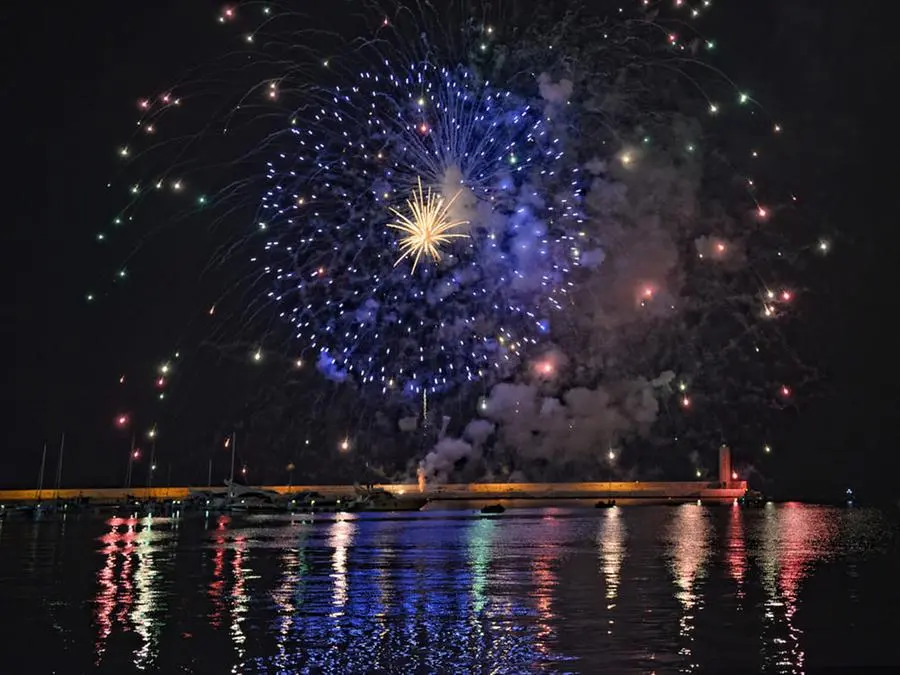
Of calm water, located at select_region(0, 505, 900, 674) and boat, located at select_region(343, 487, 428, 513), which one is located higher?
boat, located at select_region(343, 487, 428, 513)

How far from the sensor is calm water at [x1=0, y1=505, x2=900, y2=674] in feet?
108

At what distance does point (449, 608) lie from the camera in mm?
44406

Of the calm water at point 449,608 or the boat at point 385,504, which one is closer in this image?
the calm water at point 449,608

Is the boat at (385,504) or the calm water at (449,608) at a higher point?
the boat at (385,504)

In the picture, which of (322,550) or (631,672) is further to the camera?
(322,550)

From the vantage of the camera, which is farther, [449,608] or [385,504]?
[385,504]

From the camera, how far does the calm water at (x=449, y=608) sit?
33.1 meters

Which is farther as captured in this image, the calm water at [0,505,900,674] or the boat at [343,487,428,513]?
the boat at [343,487,428,513]

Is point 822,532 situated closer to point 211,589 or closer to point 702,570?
point 702,570

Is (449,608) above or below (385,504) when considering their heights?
below

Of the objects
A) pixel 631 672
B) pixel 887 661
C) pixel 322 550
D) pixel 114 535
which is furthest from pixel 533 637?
pixel 114 535

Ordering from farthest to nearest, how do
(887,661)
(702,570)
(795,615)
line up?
(702,570), (795,615), (887,661)

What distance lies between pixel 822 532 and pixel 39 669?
317ft

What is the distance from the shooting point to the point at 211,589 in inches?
2050
